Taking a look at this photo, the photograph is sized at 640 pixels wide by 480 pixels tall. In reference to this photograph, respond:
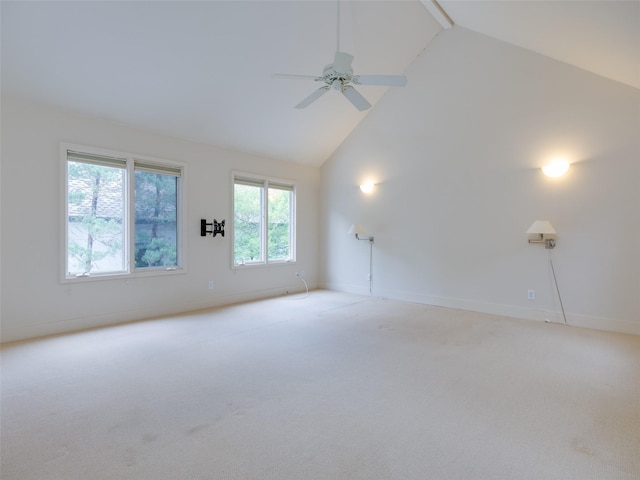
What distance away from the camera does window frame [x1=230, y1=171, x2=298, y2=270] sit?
568 cm

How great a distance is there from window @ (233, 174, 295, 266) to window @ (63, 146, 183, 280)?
41.9 inches

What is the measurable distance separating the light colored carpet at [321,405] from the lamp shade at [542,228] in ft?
3.91

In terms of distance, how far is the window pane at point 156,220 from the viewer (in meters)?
4.64

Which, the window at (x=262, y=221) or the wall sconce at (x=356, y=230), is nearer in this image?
the window at (x=262, y=221)

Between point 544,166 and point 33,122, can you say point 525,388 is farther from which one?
point 33,122

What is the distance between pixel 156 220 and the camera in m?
4.81

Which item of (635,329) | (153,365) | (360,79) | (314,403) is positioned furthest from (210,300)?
(635,329)

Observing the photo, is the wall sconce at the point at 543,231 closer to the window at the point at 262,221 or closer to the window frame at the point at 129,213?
the window at the point at 262,221

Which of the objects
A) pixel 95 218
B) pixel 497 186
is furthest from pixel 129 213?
pixel 497 186

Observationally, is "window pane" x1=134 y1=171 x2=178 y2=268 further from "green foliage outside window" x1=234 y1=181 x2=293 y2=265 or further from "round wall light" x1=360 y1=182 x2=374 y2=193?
"round wall light" x1=360 y1=182 x2=374 y2=193

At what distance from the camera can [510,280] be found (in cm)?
482

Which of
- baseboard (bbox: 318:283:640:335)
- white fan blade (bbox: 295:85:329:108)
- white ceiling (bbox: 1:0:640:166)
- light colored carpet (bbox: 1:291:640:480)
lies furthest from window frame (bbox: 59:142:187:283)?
baseboard (bbox: 318:283:640:335)

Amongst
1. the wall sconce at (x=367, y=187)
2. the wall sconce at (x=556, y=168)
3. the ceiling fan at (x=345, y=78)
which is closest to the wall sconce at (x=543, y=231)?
the wall sconce at (x=556, y=168)

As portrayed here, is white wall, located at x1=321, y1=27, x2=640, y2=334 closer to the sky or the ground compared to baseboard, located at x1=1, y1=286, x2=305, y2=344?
closer to the sky
